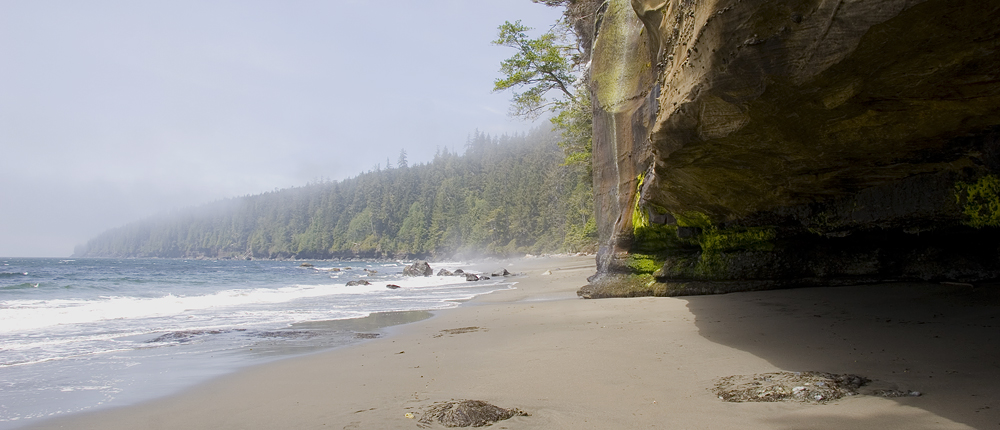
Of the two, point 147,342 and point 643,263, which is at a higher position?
point 643,263

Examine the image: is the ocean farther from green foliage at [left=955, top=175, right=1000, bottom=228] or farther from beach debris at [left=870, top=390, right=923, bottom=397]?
green foliage at [left=955, top=175, right=1000, bottom=228]

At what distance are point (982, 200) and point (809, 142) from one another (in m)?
2.56

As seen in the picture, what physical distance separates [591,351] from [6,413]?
208 inches

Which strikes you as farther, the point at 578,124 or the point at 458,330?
the point at 578,124

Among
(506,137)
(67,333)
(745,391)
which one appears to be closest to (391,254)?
(506,137)

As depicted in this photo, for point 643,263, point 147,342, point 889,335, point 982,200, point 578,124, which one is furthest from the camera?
point 578,124

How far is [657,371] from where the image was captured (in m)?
4.42

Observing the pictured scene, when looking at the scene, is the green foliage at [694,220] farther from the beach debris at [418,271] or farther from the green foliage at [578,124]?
the beach debris at [418,271]

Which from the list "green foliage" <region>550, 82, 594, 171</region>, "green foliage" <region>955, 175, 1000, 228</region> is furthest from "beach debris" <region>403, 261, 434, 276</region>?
"green foliage" <region>955, 175, 1000, 228</region>

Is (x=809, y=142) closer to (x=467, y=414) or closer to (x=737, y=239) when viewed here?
(x=467, y=414)

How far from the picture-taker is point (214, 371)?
229 inches

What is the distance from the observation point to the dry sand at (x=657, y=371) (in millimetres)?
3213

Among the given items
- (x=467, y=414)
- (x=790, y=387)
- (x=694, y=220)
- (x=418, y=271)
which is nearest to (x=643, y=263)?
(x=694, y=220)

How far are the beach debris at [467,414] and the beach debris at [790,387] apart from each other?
1496mm
